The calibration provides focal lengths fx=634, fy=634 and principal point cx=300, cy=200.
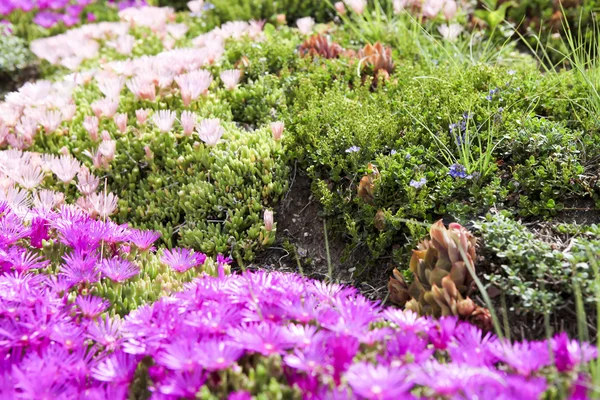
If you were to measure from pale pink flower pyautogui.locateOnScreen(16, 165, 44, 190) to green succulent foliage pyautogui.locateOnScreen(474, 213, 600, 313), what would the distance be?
7.92 ft

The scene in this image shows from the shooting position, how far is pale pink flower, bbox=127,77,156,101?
411 centimetres

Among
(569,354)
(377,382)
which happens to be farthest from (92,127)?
(569,354)

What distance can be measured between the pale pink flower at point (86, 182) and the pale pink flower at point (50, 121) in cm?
62

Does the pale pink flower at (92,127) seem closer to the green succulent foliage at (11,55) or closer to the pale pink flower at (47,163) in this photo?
the pale pink flower at (47,163)

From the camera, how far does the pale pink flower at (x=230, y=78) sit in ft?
13.8

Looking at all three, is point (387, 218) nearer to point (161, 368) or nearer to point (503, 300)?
point (503, 300)

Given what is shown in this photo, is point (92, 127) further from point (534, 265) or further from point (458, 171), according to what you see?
point (534, 265)

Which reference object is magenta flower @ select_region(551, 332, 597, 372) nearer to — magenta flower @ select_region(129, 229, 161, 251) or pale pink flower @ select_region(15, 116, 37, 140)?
magenta flower @ select_region(129, 229, 161, 251)

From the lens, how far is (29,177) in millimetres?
3594

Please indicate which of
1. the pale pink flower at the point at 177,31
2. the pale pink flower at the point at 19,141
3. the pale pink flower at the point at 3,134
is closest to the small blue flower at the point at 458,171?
the pale pink flower at the point at 19,141

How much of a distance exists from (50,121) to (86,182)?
79cm

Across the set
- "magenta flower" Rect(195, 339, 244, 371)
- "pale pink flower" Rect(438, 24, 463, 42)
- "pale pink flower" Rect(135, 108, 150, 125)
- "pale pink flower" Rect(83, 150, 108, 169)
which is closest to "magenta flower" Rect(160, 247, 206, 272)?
"magenta flower" Rect(195, 339, 244, 371)

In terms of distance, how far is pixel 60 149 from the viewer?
4.03m

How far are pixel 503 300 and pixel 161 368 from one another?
4.37 ft
